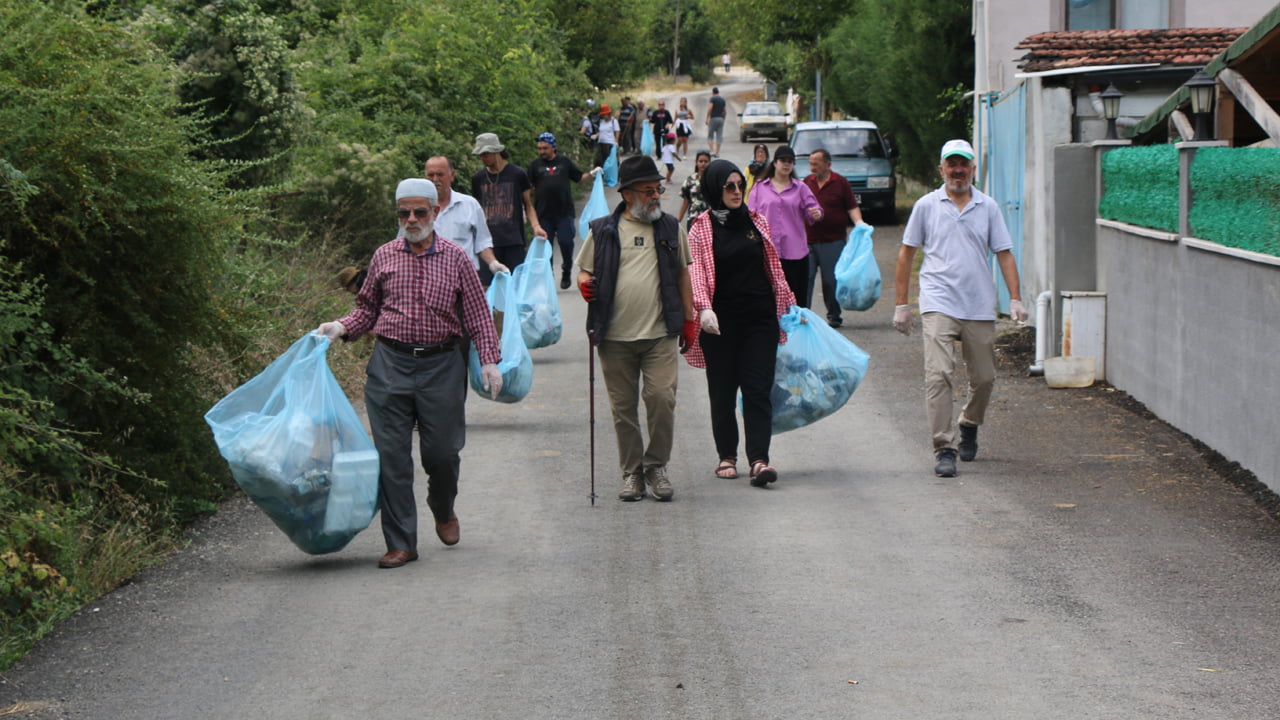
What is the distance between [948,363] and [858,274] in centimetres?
576

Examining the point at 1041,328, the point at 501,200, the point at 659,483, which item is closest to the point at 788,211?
the point at 1041,328

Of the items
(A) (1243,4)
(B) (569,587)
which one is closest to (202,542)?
(B) (569,587)

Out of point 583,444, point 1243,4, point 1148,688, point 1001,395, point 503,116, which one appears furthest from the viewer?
point 503,116

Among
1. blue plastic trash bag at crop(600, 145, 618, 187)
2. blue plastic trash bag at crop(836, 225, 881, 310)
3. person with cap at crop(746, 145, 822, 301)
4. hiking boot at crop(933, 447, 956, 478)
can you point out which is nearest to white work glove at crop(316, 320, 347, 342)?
hiking boot at crop(933, 447, 956, 478)

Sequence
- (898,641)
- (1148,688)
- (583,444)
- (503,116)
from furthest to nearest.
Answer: (503,116), (583,444), (898,641), (1148,688)

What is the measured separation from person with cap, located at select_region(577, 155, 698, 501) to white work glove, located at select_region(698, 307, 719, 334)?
0.11 m

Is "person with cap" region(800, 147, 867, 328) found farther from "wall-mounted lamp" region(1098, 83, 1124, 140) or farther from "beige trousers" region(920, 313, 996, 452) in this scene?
"beige trousers" region(920, 313, 996, 452)

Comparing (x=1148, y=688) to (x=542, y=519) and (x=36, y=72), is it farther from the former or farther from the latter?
(x=36, y=72)

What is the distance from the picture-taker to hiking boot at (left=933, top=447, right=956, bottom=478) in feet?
30.1

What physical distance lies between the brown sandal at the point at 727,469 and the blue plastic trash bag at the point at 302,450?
8.88ft

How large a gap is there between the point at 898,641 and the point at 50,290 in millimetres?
4735

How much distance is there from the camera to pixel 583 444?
10461mm

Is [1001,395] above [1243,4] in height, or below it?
below

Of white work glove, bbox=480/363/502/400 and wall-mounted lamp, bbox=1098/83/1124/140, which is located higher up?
wall-mounted lamp, bbox=1098/83/1124/140
